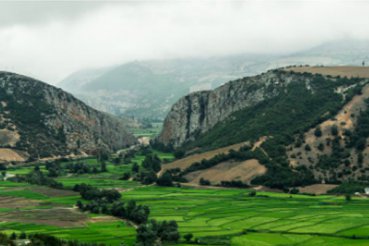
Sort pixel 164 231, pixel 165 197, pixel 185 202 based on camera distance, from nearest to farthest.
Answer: pixel 164 231, pixel 185 202, pixel 165 197

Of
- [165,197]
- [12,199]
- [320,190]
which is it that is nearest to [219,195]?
[165,197]

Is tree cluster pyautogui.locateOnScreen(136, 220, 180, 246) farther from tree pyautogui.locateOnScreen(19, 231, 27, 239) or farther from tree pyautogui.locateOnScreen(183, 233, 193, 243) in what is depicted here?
tree pyautogui.locateOnScreen(19, 231, 27, 239)

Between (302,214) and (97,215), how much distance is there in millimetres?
48448

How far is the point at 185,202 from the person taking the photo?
159250 mm

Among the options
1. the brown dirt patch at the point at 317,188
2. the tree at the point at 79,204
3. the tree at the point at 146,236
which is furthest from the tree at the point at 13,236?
the brown dirt patch at the point at 317,188

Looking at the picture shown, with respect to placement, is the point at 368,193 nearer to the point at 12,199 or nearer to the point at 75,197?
the point at 75,197

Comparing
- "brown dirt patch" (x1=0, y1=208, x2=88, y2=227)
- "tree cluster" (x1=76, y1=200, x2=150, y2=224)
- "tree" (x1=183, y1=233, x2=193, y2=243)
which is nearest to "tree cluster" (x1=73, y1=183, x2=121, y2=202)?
"tree cluster" (x1=76, y1=200, x2=150, y2=224)

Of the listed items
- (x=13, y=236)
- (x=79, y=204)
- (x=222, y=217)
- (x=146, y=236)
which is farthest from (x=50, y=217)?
(x=222, y=217)

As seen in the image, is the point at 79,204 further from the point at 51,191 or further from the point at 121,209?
the point at 51,191

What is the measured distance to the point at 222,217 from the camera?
5295 inches

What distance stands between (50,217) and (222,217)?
1568 inches

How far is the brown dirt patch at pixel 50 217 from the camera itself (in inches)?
5138

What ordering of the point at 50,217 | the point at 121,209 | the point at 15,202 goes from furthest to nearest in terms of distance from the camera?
1. the point at 15,202
2. the point at 121,209
3. the point at 50,217

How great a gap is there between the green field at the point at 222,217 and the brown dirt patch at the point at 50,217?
22cm
